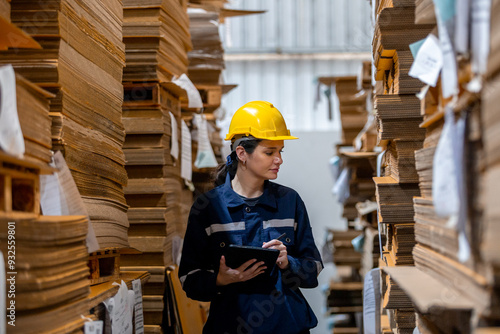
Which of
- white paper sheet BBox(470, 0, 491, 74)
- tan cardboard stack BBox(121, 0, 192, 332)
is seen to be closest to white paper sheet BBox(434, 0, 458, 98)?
white paper sheet BBox(470, 0, 491, 74)

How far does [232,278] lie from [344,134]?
6285 millimetres

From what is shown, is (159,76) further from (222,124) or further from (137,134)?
(222,124)

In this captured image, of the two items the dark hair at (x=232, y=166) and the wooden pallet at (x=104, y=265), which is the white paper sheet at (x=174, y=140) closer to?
the dark hair at (x=232, y=166)

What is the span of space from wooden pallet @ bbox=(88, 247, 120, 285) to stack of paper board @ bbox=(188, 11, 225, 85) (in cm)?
350

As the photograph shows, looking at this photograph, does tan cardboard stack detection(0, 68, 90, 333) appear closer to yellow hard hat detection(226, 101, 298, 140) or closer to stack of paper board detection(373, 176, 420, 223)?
yellow hard hat detection(226, 101, 298, 140)

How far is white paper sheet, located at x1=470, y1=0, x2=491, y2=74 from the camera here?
6.16 feet

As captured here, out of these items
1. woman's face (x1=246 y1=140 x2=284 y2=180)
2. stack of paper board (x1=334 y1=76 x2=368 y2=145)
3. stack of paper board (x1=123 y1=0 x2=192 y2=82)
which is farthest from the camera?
stack of paper board (x1=334 y1=76 x2=368 y2=145)

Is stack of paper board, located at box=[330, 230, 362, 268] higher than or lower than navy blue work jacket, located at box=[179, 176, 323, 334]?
lower

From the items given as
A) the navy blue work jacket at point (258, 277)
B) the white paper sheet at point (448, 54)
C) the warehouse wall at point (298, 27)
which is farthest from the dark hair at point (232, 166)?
the warehouse wall at point (298, 27)

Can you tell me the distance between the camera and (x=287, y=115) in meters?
12.7

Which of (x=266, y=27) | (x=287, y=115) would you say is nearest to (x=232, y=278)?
(x=287, y=115)

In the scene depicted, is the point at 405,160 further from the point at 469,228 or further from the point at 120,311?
the point at 120,311

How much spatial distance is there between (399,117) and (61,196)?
2.07 metres

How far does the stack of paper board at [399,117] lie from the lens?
3.77 metres
